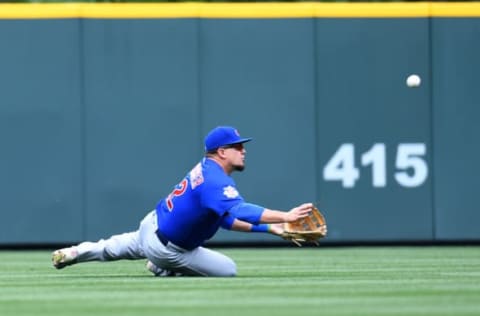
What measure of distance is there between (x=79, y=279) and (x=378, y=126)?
722 centimetres

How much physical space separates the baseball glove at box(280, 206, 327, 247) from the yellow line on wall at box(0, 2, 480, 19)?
270 inches

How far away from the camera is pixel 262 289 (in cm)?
861

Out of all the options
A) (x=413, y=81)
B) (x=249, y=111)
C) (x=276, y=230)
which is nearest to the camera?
(x=276, y=230)

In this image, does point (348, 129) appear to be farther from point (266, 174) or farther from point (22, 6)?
point (22, 6)

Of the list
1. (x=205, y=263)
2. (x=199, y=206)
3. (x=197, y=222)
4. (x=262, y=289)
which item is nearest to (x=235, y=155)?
(x=199, y=206)

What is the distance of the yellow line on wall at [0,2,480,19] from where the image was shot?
635 inches

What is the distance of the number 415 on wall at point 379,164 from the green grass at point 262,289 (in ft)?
11.5

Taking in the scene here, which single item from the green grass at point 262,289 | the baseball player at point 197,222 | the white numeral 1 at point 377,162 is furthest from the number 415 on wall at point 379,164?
the baseball player at point 197,222

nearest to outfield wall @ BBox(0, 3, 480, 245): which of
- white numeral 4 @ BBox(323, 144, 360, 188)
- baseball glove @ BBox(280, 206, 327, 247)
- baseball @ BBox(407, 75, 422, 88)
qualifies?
white numeral 4 @ BBox(323, 144, 360, 188)

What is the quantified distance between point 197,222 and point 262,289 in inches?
58.1

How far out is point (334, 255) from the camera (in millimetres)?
13984

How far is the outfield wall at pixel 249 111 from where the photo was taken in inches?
639

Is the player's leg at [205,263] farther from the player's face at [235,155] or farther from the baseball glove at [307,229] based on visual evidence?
the player's face at [235,155]

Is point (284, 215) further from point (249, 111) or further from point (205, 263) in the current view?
point (249, 111)
